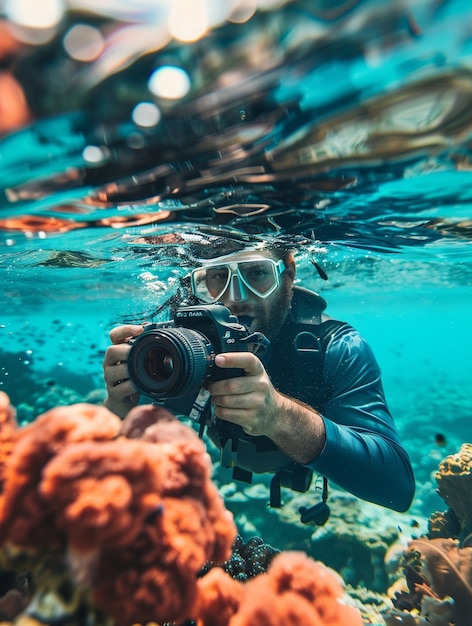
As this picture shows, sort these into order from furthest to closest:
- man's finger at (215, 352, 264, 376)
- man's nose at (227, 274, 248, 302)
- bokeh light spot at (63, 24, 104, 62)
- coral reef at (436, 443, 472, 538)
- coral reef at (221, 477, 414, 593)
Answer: coral reef at (221, 477, 414, 593) → coral reef at (436, 443, 472, 538) → man's nose at (227, 274, 248, 302) → man's finger at (215, 352, 264, 376) → bokeh light spot at (63, 24, 104, 62)

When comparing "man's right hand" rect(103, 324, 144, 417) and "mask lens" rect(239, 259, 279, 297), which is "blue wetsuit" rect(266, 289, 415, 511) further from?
"man's right hand" rect(103, 324, 144, 417)

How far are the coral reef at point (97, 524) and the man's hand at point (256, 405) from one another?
1738 mm

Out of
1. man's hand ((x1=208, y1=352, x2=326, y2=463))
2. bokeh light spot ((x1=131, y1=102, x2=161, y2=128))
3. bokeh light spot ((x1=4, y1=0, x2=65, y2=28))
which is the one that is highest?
bokeh light spot ((x1=4, y1=0, x2=65, y2=28))

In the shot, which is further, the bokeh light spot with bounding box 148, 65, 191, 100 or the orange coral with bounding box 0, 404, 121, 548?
the bokeh light spot with bounding box 148, 65, 191, 100

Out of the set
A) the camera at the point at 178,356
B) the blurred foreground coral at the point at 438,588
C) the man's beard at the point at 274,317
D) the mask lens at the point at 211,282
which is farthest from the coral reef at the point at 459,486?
the camera at the point at 178,356

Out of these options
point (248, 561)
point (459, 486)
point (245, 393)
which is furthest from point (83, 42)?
point (459, 486)

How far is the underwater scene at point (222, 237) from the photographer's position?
1.27 metres

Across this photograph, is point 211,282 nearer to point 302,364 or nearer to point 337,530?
point 302,364

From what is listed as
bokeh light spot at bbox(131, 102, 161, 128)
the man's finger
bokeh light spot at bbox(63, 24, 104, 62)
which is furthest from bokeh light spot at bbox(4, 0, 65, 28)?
the man's finger

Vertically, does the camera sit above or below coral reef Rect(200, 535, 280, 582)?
above

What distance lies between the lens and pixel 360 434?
3891 mm

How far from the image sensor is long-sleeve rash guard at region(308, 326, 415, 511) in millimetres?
3602

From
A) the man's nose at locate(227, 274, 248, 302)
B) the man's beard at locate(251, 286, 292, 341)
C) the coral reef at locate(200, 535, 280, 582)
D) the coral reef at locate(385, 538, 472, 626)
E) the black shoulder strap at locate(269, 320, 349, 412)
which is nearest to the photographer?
the coral reef at locate(200, 535, 280, 582)

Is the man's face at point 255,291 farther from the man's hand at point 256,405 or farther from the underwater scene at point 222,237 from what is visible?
the man's hand at point 256,405
